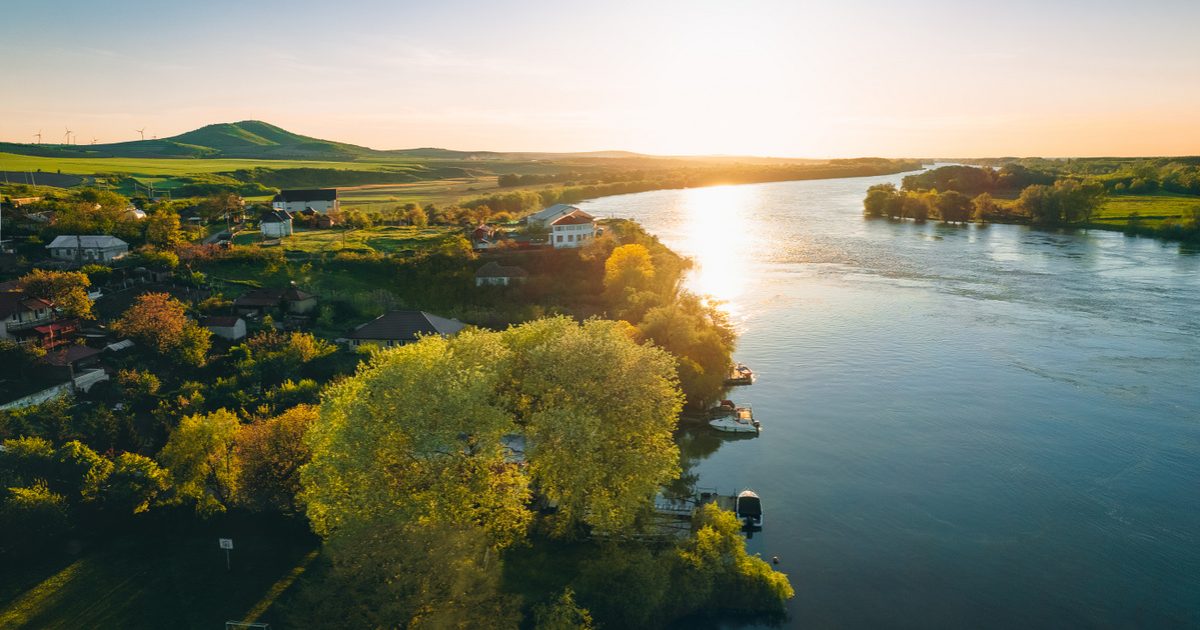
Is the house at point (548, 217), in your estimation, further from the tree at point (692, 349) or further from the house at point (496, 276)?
the tree at point (692, 349)

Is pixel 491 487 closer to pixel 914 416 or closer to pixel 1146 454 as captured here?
pixel 914 416

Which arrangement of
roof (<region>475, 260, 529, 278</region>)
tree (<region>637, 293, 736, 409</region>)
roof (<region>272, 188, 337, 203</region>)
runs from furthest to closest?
roof (<region>272, 188, 337, 203</region>)
roof (<region>475, 260, 529, 278</region>)
tree (<region>637, 293, 736, 409</region>)

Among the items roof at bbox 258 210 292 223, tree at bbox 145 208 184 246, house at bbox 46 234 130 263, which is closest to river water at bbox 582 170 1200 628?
roof at bbox 258 210 292 223

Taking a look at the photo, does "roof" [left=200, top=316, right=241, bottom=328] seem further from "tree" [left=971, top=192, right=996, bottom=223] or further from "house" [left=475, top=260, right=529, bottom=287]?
"tree" [left=971, top=192, right=996, bottom=223]

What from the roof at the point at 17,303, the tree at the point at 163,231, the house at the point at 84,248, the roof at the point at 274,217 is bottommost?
the roof at the point at 17,303

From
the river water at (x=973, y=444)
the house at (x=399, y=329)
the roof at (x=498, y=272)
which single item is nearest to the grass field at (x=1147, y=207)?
the river water at (x=973, y=444)

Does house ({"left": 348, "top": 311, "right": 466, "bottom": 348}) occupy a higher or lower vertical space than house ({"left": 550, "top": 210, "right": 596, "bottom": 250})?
lower

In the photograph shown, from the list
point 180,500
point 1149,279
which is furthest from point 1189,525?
point 1149,279

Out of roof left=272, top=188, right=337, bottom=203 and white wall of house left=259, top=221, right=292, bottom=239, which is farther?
roof left=272, top=188, right=337, bottom=203
